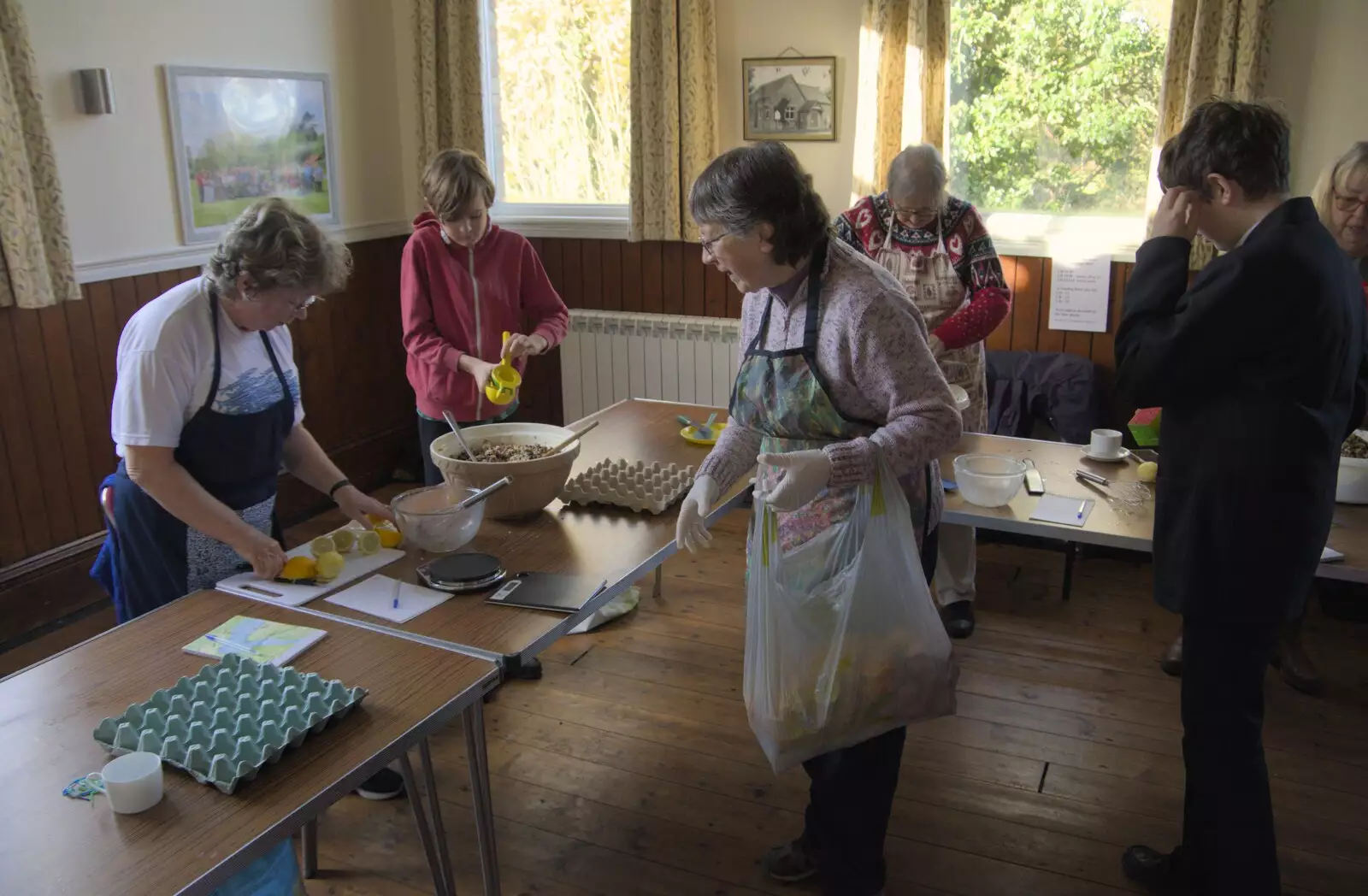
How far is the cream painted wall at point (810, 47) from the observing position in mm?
4148

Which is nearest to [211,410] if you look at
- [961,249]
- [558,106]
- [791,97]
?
[961,249]

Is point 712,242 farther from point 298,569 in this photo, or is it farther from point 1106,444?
point 1106,444

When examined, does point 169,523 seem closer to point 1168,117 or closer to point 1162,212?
point 1162,212

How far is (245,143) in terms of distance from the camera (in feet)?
13.2

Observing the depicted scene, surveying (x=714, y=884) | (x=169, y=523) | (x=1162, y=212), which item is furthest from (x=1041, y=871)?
(x=169, y=523)

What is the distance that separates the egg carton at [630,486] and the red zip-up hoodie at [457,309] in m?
0.71

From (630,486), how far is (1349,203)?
6.80ft

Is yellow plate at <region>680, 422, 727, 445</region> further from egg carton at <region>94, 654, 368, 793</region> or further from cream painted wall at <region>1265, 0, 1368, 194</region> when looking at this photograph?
cream painted wall at <region>1265, 0, 1368, 194</region>

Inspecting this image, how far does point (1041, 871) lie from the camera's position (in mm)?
2273

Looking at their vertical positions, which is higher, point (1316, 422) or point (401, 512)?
point (1316, 422)

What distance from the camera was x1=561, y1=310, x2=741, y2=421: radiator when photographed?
4.55 m

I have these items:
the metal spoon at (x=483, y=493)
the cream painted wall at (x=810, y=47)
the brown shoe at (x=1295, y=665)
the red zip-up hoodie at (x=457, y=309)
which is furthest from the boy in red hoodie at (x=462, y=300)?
the brown shoe at (x=1295, y=665)

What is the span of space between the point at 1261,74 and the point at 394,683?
3.40 meters

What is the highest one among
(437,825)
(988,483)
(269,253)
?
(269,253)
